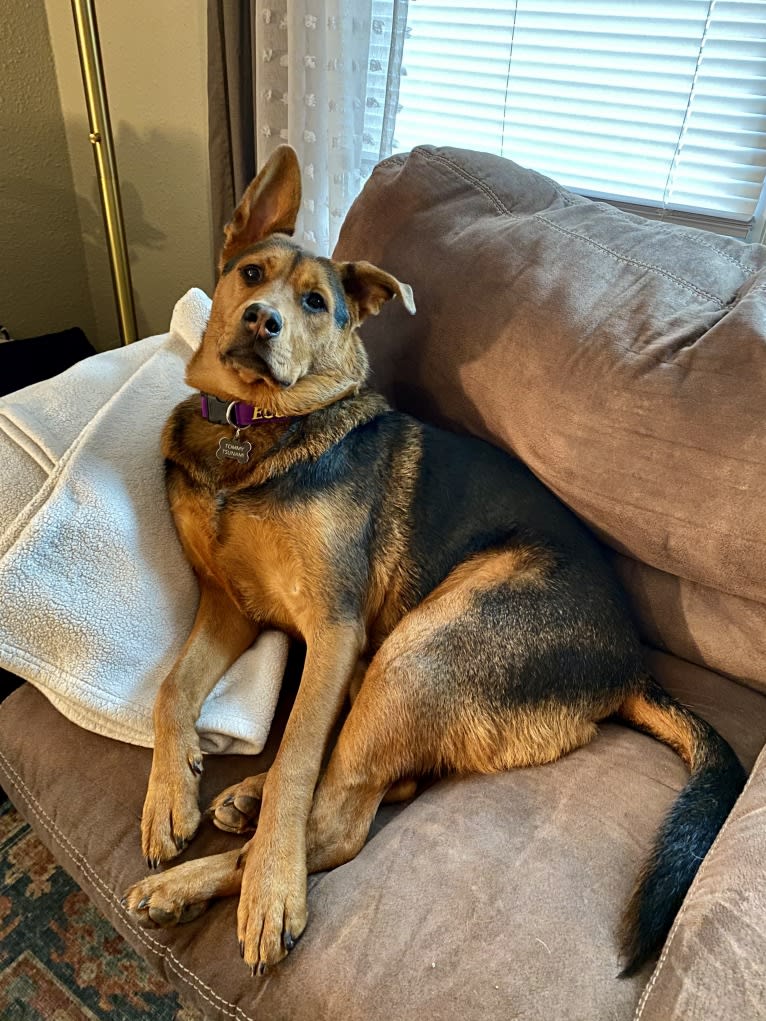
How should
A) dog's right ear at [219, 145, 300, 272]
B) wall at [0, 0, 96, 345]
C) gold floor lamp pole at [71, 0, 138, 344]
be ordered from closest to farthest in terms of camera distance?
dog's right ear at [219, 145, 300, 272], gold floor lamp pole at [71, 0, 138, 344], wall at [0, 0, 96, 345]

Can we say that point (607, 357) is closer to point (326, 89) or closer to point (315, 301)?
point (315, 301)

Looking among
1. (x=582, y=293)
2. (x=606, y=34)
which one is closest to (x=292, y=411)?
(x=582, y=293)

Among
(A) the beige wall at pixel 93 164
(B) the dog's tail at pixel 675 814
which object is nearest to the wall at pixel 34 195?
(A) the beige wall at pixel 93 164

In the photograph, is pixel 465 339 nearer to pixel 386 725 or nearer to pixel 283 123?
pixel 386 725

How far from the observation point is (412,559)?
162 centimetres

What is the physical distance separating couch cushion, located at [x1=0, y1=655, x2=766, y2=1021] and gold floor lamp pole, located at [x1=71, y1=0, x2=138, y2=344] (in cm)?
176

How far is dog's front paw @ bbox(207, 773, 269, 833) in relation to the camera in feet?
4.17

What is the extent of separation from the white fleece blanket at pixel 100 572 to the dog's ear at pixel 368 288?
0.58 m

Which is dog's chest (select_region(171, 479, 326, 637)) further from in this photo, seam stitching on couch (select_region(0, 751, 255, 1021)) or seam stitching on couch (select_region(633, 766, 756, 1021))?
seam stitching on couch (select_region(633, 766, 756, 1021))

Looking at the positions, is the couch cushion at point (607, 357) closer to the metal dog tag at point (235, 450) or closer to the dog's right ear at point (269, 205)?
the dog's right ear at point (269, 205)

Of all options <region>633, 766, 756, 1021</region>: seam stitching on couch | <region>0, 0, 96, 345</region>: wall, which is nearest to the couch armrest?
<region>633, 766, 756, 1021</region>: seam stitching on couch

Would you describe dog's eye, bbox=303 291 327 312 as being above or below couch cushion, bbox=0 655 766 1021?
above

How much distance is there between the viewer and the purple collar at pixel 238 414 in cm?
163

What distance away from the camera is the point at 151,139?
3160 millimetres
